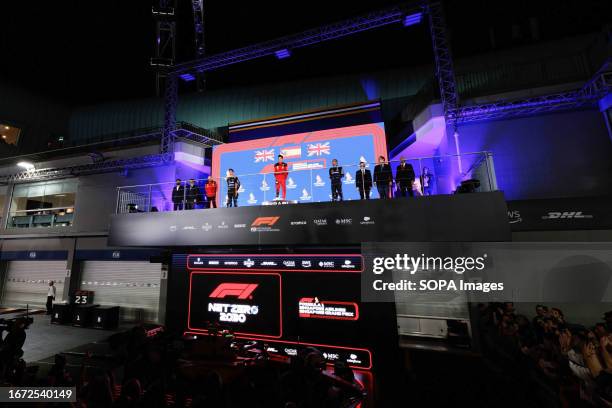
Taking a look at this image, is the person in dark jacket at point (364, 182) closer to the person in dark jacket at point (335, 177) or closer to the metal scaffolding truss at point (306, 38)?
the person in dark jacket at point (335, 177)

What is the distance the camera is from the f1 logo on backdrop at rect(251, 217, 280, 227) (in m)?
7.96

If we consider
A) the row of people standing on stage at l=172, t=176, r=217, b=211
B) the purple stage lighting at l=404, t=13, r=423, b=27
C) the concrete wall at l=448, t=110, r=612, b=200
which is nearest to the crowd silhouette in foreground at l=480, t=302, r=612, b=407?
the concrete wall at l=448, t=110, r=612, b=200

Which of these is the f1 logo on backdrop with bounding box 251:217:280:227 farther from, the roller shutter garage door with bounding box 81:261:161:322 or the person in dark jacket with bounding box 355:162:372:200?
the roller shutter garage door with bounding box 81:261:161:322

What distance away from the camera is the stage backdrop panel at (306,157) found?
37.5 feet

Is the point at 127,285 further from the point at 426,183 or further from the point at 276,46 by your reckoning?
the point at 426,183

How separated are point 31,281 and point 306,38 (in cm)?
2084

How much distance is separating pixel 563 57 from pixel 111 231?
16886mm

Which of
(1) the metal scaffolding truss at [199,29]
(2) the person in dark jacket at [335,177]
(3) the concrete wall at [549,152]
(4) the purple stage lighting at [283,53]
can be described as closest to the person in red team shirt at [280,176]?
(2) the person in dark jacket at [335,177]

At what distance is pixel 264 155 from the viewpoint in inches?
504

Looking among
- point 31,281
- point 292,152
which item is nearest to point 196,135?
point 292,152

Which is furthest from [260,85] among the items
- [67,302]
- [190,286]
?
[67,302]

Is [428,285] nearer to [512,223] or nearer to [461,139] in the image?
[512,223]

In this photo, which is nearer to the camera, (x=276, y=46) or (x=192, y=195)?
(x=192, y=195)

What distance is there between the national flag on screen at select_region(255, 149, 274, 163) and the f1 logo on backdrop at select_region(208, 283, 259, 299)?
5.52 m
